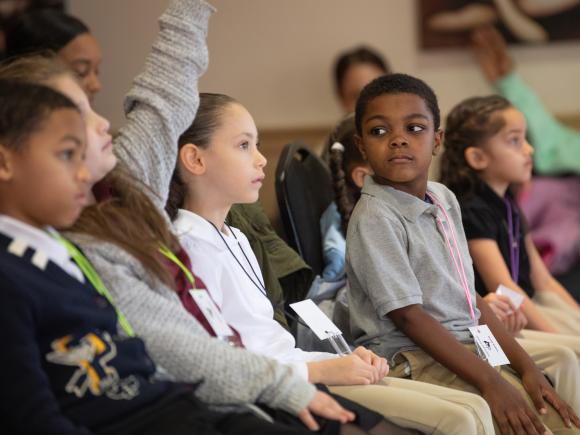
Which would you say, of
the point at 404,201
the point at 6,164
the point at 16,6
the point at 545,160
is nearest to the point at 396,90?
the point at 404,201

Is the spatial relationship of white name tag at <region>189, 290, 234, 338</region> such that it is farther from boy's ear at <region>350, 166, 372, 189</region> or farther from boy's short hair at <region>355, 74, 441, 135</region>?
boy's ear at <region>350, 166, 372, 189</region>

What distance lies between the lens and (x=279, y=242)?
7.46 ft

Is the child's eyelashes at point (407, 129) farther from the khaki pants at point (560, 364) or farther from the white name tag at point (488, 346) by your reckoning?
the khaki pants at point (560, 364)

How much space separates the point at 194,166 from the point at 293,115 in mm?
2770

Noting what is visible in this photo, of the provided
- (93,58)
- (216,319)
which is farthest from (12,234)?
Result: (93,58)

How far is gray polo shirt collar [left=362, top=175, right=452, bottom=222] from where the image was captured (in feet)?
6.62

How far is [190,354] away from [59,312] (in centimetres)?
25

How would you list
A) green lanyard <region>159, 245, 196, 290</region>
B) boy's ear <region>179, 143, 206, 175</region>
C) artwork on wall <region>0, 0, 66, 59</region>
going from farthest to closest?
1. artwork on wall <region>0, 0, 66, 59</region>
2. boy's ear <region>179, 143, 206, 175</region>
3. green lanyard <region>159, 245, 196, 290</region>

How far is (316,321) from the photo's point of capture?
6.33 feet

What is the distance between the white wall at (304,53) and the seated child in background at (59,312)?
2.98 metres

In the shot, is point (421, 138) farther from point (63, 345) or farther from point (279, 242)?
point (63, 345)

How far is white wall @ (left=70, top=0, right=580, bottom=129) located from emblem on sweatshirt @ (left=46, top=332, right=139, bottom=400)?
307 cm

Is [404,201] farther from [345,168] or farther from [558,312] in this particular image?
[558,312]

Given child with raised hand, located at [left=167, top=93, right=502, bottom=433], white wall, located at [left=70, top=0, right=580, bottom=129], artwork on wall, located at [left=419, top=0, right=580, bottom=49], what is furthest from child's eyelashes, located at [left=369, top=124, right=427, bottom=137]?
artwork on wall, located at [left=419, top=0, right=580, bottom=49]
